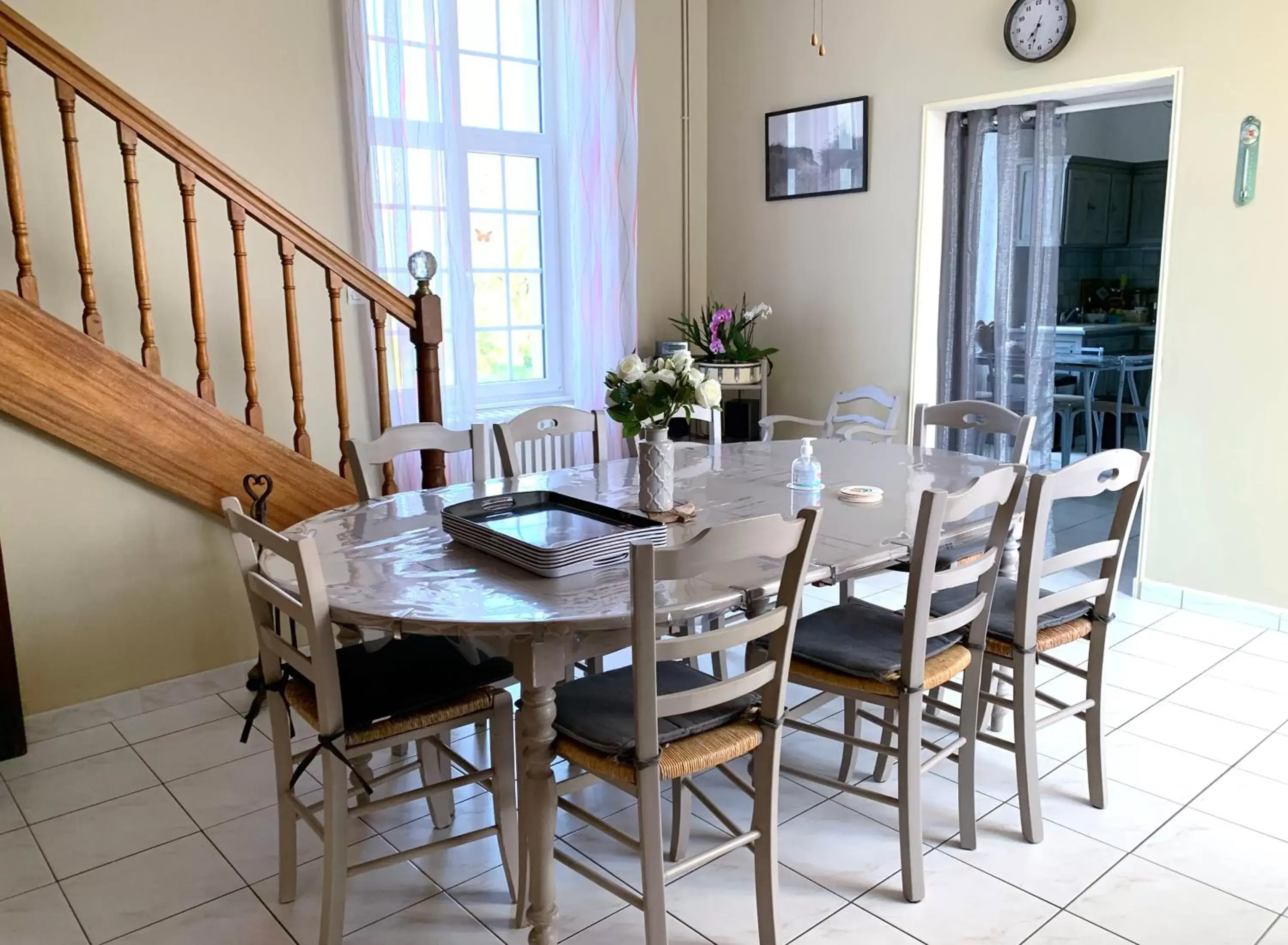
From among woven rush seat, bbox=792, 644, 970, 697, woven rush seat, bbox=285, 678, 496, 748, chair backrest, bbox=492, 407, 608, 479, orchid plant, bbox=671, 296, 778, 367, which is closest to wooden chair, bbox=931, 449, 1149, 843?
woven rush seat, bbox=792, 644, 970, 697

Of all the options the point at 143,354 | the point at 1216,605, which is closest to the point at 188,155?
the point at 143,354

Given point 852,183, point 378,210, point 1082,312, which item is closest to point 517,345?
point 378,210

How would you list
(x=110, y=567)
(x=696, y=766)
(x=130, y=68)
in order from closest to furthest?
(x=696, y=766) < (x=110, y=567) < (x=130, y=68)

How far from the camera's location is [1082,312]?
675 cm

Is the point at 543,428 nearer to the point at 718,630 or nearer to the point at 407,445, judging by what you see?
the point at 407,445

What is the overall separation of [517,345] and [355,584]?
2.84m

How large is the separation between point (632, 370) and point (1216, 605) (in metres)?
2.83

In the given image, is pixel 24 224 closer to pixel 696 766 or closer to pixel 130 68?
pixel 130 68

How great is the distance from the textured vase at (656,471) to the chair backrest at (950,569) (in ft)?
1.98

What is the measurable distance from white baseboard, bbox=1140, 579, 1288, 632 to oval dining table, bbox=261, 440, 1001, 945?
1708 millimetres

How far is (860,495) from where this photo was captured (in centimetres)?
254

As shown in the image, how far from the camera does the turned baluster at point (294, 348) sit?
10.0 feet

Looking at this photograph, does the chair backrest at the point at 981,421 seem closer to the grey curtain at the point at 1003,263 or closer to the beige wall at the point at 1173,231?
the beige wall at the point at 1173,231

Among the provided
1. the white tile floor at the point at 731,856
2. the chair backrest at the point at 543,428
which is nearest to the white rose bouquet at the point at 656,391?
the chair backrest at the point at 543,428
